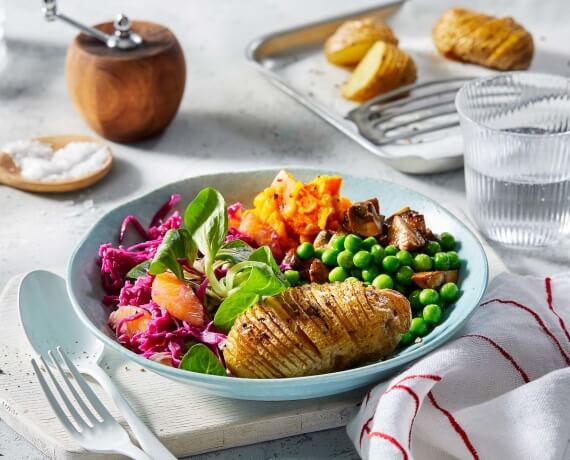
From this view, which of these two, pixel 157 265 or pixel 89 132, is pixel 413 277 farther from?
pixel 89 132

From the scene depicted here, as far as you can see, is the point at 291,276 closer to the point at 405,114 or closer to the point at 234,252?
the point at 234,252

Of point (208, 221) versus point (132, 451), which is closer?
point (132, 451)

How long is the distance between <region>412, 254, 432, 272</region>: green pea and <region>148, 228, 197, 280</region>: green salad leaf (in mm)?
552

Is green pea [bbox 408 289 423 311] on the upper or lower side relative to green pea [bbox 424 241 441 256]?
lower

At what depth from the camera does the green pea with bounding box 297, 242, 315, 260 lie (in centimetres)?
236

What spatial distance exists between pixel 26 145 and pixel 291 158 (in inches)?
36.9

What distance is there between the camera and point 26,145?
10.5ft

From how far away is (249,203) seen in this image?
8.79 feet

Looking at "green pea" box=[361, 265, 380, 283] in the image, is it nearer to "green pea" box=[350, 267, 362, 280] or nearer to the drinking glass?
"green pea" box=[350, 267, 362, 280]

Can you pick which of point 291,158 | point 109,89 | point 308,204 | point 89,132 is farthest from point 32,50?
point 308,204

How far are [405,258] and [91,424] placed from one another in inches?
34.0

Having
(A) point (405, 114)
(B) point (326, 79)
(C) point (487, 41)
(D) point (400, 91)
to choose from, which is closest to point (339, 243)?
(A) point (405, 114)

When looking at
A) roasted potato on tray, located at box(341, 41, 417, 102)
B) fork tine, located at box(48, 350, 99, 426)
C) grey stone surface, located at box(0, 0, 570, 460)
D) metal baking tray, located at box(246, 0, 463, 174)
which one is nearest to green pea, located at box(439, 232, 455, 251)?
grey stone surface, located at box(0, 0, 570, 460)

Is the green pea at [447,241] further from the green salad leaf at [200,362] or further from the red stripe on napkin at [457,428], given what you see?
the green salad leaf at [200,362]
